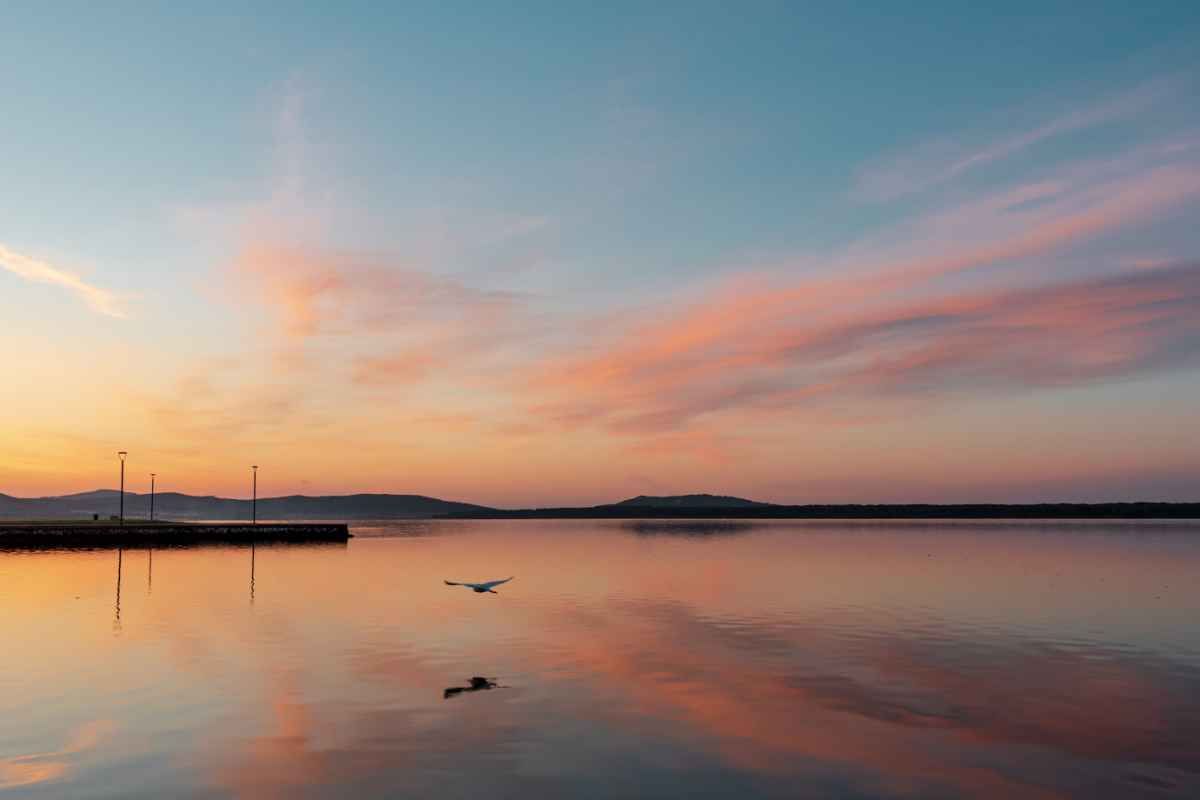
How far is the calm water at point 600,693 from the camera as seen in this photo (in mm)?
19500

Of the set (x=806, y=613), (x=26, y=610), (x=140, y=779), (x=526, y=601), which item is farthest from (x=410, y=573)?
(x=140, y=779)

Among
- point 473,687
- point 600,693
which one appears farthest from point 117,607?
point 600,693

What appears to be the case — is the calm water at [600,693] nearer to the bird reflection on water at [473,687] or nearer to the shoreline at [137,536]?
the bird reflection on water at [473,687]

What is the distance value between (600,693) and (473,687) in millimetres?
4178

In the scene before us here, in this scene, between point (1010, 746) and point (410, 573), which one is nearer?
point (1010, 746)

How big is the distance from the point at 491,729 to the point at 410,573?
56.9 metres

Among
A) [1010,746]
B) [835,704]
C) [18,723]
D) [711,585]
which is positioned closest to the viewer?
[1010,746]

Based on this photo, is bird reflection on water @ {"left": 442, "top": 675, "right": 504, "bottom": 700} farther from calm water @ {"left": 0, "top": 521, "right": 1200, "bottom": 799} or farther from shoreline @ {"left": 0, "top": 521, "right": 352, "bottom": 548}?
shoreline @ {"left": 0, "top": 521, "right": 352, "bottom": 548}

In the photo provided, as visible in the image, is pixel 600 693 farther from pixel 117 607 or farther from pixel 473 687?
pixel 117 607

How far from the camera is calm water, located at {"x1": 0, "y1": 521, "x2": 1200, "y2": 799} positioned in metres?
19.5

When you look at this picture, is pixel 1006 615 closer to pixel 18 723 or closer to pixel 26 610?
pixel 18 723

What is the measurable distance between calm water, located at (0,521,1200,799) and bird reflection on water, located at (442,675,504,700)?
0.35 metres

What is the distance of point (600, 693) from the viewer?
28078 mm

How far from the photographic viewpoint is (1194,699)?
91.4 ft
